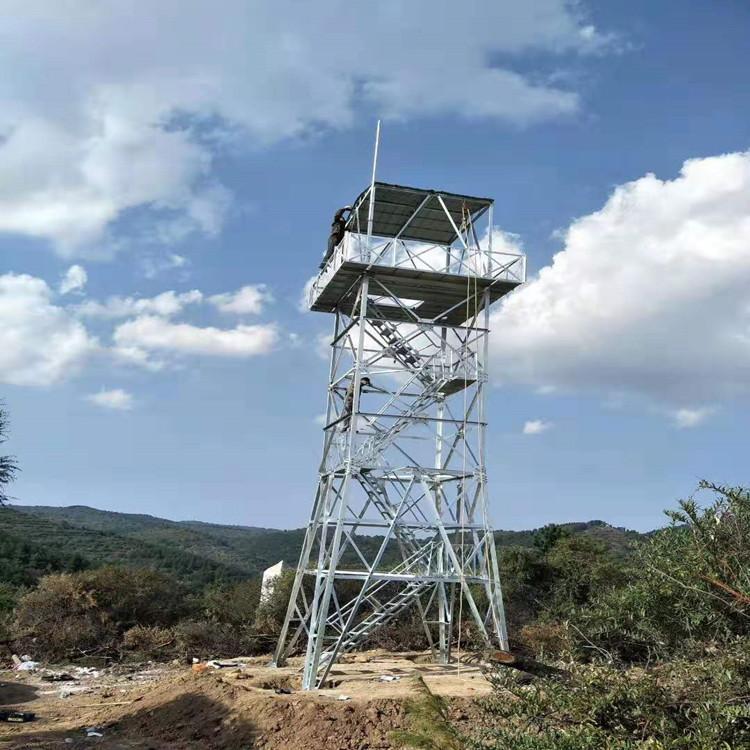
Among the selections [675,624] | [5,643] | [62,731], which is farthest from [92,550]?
[675,624]

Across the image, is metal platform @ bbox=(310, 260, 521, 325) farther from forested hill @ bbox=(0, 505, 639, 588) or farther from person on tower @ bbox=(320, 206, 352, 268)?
forested hill @ bbox=(0, 505, 639, 588)

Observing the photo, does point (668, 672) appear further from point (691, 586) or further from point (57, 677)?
point (57, 677)

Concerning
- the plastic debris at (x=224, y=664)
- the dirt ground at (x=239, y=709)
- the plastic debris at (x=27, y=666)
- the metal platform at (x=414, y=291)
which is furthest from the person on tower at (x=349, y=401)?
the plastic debris at (x=27, y=666)

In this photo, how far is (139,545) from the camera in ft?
210

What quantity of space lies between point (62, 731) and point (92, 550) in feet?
155

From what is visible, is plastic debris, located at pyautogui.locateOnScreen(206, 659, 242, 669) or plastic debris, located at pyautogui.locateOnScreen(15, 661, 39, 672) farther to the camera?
plastic debris, located at pyautogui.locateOnScreen(15, 661, 39, 672)

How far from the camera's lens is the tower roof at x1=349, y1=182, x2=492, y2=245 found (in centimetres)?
1767

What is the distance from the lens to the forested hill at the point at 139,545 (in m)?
40.4

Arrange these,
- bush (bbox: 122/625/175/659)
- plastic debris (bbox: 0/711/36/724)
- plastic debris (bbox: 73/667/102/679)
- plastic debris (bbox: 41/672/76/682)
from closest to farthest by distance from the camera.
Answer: plastic debris (bbox: 0/711/36/724) → plastic debris (bbox: 41/672/76/682) → plastic debris (bbox: 73/667/102/679) → bush (bbox: 122/625/175/659)

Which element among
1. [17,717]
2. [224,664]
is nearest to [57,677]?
[224,664]

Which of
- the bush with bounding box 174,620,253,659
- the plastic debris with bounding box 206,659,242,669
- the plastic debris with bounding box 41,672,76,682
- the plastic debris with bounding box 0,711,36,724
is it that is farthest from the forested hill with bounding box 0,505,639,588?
the plastic debris with bounding box 41,672,76,682

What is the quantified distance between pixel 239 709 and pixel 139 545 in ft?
180

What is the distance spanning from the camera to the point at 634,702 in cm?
552

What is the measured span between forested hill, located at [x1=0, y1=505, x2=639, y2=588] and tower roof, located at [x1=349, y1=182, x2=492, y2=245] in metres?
8.49
